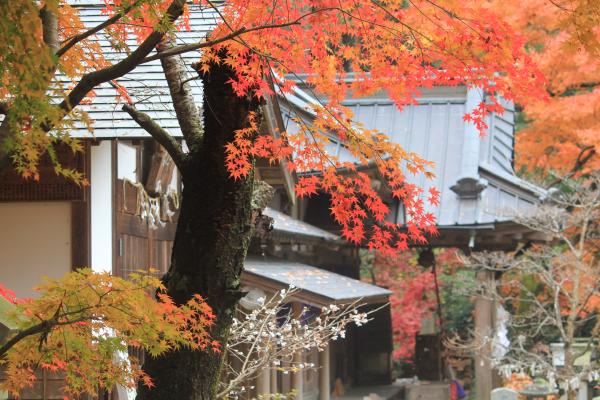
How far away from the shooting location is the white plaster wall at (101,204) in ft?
31.3

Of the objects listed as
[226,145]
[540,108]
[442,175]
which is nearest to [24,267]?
[226,145]

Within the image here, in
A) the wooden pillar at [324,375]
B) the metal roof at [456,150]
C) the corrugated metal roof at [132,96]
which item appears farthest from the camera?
the metal roof at [456,150]

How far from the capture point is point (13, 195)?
9.42 m

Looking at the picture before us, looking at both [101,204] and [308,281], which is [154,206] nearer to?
[101,204]

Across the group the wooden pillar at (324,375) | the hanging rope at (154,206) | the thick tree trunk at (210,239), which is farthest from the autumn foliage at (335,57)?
the wooden pillar at (324,375)

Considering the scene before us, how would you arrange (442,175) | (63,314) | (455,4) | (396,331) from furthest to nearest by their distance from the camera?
1. (396,331)
2. (442,175)
3. (455,4)
4. (63,314)

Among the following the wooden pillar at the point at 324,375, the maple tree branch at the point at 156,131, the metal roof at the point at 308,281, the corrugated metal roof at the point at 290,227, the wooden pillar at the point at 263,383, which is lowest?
the wooden pillar at the point at 324,375

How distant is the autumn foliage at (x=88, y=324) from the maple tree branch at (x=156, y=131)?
145cm

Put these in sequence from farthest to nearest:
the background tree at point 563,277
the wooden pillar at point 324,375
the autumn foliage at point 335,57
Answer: the wooden pillar at point 324,375 < the background tree at point 563,277 < the autumn foliage at point 335,57

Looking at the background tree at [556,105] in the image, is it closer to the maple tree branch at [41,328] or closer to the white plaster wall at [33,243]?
the white plaster wall at [33,243]

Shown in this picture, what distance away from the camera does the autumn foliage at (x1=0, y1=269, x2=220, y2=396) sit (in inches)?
185

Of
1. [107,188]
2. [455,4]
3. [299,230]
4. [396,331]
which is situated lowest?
[396,331]

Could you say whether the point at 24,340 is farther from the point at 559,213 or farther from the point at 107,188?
the point at 559,213

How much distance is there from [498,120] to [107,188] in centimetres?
1473
